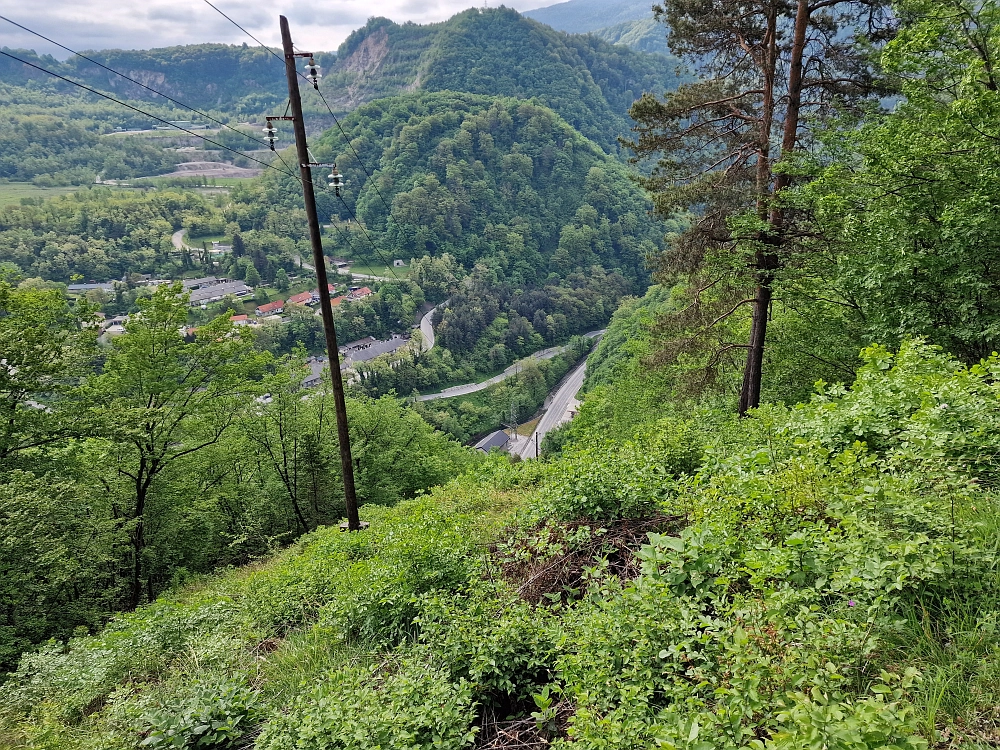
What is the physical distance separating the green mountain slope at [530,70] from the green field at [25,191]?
304 ft

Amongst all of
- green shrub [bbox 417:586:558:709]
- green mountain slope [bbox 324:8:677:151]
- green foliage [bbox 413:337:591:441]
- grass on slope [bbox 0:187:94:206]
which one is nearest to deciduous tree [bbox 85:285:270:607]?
green shrub [bbox 417:586:558:709]

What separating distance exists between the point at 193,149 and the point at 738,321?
231 m

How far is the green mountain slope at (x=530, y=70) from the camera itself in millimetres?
156250

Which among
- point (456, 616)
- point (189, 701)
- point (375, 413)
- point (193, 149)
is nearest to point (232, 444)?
point (375, 413)

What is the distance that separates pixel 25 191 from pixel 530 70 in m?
148

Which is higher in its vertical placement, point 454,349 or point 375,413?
point 375,413

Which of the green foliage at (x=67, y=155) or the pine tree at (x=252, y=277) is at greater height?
the green foliage at (x=67, y=155)

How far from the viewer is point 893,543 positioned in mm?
2674

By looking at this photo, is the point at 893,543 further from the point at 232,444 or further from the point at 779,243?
the point at 232,444

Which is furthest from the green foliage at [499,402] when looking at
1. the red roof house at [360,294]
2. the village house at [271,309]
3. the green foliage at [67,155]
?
the green foliage at [67,155]

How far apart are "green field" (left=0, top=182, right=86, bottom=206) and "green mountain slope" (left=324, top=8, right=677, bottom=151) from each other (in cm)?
9261

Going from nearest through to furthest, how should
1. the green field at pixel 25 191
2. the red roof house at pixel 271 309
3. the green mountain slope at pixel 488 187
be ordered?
the red roof house at pixel 271 309, the green mountain slope at pixel 488 187, the green field at pixel 25 191

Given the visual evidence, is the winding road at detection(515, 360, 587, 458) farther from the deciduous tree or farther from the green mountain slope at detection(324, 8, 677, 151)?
the green mountain slope at detection(324, 8, 677, 151)

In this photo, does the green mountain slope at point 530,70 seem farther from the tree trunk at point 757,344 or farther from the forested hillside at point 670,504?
the tree trunk at point 757,344
